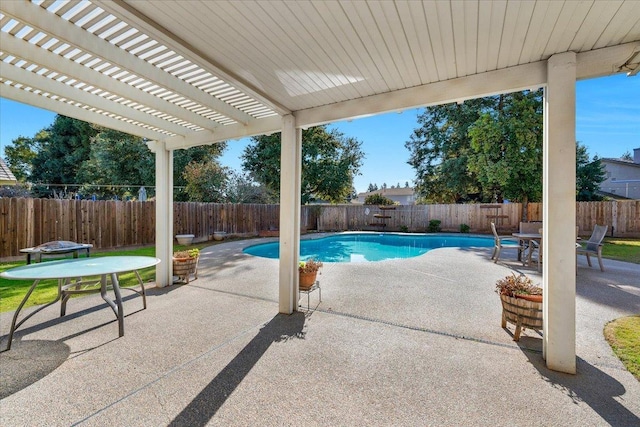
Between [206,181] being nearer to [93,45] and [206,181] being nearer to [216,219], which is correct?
[216,219]

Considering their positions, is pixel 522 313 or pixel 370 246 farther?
pixel 370 246

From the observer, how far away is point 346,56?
2.44 metres

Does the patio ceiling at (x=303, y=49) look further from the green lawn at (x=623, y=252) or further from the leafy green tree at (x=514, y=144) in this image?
the leafy green tree at (x=514, y=144)

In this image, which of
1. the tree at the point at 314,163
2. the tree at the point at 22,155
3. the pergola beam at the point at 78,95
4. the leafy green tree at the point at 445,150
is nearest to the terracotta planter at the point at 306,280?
the pergola beam at the point at 78,95

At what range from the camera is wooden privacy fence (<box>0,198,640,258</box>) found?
23.1 feet

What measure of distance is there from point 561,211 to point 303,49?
102 inches

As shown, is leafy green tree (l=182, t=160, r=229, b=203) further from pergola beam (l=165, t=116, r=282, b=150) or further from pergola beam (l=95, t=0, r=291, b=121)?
pergola beam (l=95, t=0, r=291, b=121)

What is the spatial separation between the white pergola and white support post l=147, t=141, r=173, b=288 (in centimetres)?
144

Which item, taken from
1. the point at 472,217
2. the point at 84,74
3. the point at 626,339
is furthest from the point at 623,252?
the point at 84,74

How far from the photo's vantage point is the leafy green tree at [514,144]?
521 inches

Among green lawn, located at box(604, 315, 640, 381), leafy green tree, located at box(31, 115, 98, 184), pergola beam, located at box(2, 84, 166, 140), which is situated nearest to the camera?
Result: green lawn, located at box(604, 315, 640, 381)

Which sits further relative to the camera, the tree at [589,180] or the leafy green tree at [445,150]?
the tree at [589,180]

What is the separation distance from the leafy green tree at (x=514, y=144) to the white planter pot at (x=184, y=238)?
45.8ft

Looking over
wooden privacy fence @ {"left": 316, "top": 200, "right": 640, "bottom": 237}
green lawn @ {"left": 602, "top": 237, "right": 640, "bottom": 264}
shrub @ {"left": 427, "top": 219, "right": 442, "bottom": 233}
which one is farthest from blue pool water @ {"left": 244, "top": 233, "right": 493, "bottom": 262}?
green lawn @ {"left": 602, "top": 237, "right": 640, "bottom": 264}
